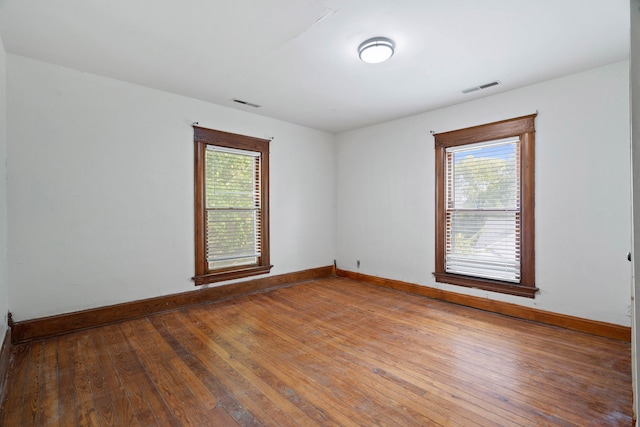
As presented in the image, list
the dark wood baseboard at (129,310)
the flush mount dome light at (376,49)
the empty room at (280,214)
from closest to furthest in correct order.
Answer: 1. the empty room at (280,214)
2. the flush mount dome light at (376,49)
3. the dark wood baseboard at (129,310)

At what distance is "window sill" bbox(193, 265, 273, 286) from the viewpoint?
4.04 metres

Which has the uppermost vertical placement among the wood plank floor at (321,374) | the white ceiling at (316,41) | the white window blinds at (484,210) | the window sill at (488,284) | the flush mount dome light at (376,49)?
the white ceiling at (316,41)

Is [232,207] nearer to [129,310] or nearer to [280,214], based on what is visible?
[280,214]

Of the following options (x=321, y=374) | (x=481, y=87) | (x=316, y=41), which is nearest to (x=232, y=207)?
(x=316, y=41)

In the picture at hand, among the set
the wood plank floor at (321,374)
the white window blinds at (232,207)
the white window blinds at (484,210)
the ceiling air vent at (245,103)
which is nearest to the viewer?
the wood plank floor at (321,374)

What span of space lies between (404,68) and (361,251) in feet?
10.4

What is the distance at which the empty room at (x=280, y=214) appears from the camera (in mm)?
2113

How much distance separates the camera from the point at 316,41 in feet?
8.44

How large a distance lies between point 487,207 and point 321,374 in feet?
9.58

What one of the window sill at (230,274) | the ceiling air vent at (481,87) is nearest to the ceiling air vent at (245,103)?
the window sill at (230,274)

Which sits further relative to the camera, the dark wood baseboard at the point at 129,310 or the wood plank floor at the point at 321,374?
the dark wood baseboard at the point at 129,310

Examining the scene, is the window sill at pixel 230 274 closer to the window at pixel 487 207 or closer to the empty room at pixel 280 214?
the empty room at pixel 280 214

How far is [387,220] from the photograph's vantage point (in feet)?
16.2

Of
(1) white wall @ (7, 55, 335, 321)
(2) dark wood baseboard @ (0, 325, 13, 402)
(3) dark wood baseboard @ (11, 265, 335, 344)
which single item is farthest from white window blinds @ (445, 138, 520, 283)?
(2) dark wood baseboard @ (0, 325, 13, 402)
